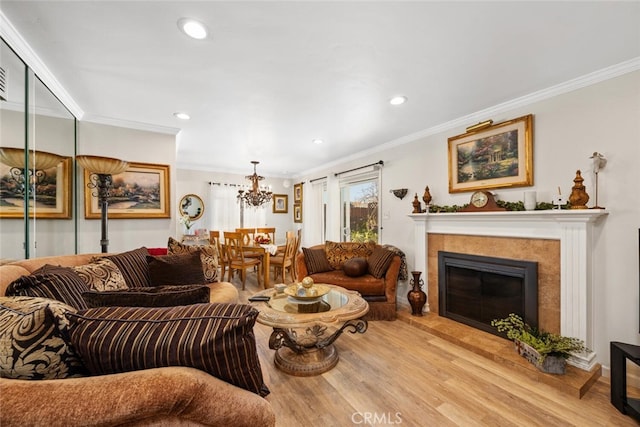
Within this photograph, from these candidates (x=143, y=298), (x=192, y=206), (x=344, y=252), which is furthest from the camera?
(x=192, y=206)

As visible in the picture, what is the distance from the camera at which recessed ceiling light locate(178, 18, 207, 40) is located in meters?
1.52

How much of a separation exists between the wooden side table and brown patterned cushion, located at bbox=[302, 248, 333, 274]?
2772 mm

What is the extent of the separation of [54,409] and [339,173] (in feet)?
15.4

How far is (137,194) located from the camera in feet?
10.5

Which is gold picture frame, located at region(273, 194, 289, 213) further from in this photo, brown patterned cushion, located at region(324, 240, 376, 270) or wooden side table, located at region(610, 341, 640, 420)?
wooden side table, located at region(610, 341, 640, 420)

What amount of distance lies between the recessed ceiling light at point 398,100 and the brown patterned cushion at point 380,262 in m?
1.84

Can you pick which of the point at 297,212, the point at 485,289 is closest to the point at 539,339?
the point at 485,289

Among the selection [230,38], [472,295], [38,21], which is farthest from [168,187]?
[472,295]

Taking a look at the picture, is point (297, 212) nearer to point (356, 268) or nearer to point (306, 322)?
point (356, 268)

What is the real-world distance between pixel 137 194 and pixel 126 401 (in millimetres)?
3215

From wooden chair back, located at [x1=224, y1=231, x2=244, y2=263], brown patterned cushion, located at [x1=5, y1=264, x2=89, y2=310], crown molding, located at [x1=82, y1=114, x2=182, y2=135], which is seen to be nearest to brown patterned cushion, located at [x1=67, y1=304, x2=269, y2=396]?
brown patterned cushion, located at [x1=5, y1=264, x2=89, y2=310]

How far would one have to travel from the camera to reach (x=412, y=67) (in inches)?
78.2

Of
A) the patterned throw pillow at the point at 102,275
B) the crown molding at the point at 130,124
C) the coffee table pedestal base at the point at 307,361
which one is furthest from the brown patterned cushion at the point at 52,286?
the crown molding at the point at 130,124

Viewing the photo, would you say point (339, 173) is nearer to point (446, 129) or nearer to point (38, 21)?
point (446, 129)
